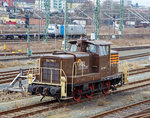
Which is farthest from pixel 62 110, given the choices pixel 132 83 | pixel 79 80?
pixel 132 83

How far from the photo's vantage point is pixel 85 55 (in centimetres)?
1376

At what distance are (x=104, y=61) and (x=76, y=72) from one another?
2151 mm

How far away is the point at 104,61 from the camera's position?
14664 millimetres

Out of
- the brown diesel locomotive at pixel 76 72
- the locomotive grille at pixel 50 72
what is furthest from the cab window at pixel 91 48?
the locomotive grille at pixel 50 72

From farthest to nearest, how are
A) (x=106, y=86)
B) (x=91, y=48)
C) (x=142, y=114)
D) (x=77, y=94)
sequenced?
1. (x=106, y=86)
2. (x=91, y=48)
3. (x=77, y=94)
4. (x=142, y=114)

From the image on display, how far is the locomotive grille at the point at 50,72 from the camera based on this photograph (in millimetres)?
12816

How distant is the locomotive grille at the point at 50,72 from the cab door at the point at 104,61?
2.62 meters

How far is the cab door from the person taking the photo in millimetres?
14336

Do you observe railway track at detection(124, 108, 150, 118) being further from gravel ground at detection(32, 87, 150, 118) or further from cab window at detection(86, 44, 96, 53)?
cab window at detection(86, 44, 96, 53)

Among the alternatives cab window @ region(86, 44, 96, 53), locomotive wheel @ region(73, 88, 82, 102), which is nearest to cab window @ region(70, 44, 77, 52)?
cab window @ region(86, 44, 96, 53)

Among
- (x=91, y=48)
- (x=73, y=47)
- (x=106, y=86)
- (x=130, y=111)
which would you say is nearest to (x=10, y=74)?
(x=73, y=47)

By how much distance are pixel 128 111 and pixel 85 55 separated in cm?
345

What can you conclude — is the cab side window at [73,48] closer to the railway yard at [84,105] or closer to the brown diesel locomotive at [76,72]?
the brown diesel locomotive at [76,72]

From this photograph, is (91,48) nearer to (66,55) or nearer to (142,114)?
(66,55)
